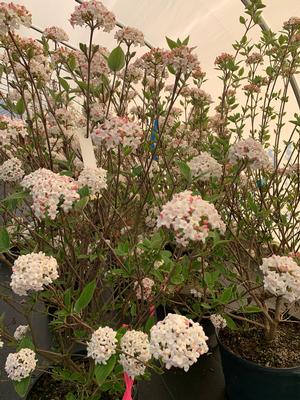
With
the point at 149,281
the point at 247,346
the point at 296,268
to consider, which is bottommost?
the point at 247,346

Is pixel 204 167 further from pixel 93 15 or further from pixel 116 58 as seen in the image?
pixel 93 15

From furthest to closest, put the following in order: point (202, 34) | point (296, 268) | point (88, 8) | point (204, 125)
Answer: point (202, 34) → point (204, 125) → point (88, 8) → point (296, 268)

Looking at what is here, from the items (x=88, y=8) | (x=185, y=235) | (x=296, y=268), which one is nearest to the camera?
(x=185, y=235)

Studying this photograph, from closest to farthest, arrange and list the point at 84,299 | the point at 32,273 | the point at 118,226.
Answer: the point at 32,273
the point at 84,299
the point at 118,226

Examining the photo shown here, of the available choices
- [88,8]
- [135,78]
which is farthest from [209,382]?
[88,8]

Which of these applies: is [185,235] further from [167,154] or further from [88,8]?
[167,154]

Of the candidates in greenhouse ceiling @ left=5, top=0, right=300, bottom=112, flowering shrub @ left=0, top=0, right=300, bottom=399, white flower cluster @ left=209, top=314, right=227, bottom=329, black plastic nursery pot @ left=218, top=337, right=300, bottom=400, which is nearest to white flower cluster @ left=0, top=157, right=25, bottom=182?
flowering shrub @ left=0, top=0, right=300, bottom=399

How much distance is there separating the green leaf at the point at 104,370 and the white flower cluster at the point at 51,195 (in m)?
0.36

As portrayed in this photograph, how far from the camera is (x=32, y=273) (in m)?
0.90

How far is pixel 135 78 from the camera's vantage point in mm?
1696

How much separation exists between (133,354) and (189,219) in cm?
37

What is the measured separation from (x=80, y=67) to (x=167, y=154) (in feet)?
1.83

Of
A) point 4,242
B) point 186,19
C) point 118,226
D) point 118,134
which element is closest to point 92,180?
point 118,134

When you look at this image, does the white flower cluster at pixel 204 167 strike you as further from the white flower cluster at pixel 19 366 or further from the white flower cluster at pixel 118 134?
the white flower cluster at pixel 19 366
